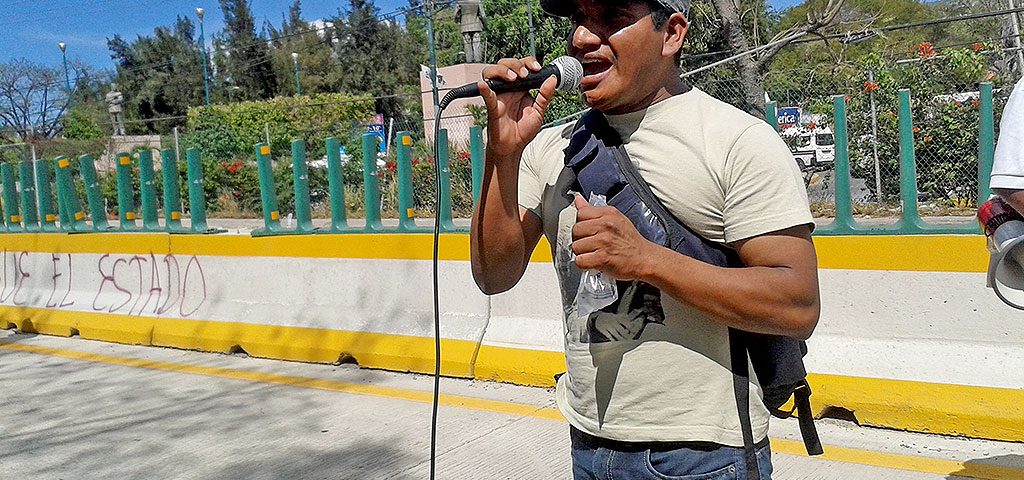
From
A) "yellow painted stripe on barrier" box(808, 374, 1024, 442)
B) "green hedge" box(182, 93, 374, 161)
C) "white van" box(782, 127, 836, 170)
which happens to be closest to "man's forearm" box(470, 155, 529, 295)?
"yellow painted stripe on barrier" box(808, 374, 1024, 442)

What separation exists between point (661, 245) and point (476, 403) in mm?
4035

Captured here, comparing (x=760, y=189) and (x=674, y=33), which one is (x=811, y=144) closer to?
(x=674, y=33)

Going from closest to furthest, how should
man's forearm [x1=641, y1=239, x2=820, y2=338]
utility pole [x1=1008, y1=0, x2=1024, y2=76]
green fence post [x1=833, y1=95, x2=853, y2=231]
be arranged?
1. man's forearm [x1=641, y1=239, x2=820, y2=338]
2. green fence post [x1=833, y1=95, x2=853, y2=231]
3. utility pole [x1=1008, y1=0, x2=1024, y2=76]

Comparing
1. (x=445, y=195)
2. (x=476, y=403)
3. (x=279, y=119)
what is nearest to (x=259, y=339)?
(x=445, y=195)

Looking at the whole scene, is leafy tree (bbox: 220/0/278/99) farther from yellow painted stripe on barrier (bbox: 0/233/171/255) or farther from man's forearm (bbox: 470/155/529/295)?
man's forearm (bbox: 470/155/529/295)

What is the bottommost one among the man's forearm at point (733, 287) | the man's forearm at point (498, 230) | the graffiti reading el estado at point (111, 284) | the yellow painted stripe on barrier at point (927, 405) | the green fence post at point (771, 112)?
the yellow painted stripe on barrier at point (927, 405)

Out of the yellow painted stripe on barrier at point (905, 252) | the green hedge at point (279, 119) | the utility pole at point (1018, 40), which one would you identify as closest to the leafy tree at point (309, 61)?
the green hedge at point (279, 119)

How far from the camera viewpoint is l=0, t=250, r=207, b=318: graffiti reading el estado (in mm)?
8125

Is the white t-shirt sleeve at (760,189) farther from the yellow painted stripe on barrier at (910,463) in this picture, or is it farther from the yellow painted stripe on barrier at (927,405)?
the yellow painted stripe on barrier at (927,405)

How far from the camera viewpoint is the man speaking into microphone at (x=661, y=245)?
74.0 inches

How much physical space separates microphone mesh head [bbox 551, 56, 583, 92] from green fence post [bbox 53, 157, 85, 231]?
831 centimetres

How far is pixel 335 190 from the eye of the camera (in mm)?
7277

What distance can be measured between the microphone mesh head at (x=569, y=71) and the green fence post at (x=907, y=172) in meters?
3.48

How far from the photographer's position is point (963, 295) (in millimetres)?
4812
